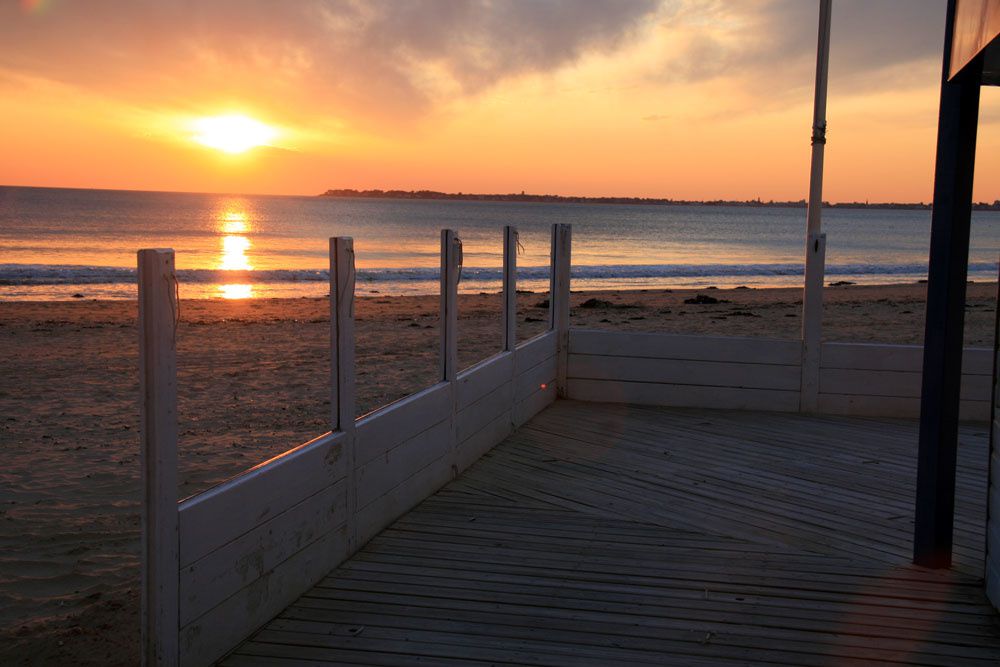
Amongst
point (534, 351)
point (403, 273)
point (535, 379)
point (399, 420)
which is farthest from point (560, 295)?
point (403, 273)

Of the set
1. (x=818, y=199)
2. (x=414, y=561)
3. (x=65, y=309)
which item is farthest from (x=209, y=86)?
(x=414, y=561)

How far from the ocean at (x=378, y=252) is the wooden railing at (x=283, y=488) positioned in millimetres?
18279

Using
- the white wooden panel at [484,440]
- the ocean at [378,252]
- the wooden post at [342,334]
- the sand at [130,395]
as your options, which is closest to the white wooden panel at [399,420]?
the wooden post at [342,334]

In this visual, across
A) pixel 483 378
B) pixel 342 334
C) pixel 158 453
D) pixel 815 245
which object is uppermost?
pixel 815 245

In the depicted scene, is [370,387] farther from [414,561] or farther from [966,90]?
[966,90]

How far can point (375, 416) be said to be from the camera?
4.07m

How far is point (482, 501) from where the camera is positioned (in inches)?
184

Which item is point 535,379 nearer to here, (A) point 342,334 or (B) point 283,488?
(A) point 342,334

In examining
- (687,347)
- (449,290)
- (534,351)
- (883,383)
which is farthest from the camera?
(687,347)

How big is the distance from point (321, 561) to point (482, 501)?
127 cm

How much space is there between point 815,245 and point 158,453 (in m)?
5.53

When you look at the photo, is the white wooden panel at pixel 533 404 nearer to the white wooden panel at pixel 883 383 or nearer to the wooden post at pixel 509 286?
the wooden post at pixel 509 286

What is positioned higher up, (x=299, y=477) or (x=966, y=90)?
(x=966, y=90)

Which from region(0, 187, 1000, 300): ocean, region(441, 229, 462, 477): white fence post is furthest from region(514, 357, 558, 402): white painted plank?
region(0, 187, 1000, 300): ocean
